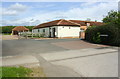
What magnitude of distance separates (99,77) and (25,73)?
2.86 metres

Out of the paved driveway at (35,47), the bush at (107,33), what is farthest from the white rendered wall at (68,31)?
the paved driveway at (35,47)

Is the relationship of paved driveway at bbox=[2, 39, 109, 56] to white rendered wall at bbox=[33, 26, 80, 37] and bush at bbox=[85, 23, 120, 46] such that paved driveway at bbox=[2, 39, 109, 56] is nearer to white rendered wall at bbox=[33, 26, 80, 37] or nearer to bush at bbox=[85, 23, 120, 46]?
bush at bbox=[85, 23, 120, 46]

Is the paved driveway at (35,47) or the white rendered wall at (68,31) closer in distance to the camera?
the paved driveway at (35,47)

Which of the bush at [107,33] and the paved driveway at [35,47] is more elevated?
the bush at [107,33]

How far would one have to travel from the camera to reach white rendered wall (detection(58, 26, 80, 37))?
24627mm

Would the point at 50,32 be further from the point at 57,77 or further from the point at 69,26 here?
the point at 57,77

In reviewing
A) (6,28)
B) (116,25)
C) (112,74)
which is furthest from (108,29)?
(6,28)

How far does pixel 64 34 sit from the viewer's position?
82.5ft

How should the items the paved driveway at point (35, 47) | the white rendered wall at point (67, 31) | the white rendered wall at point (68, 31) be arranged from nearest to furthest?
the paved driveway at point (35, 47) → the white rendered wall at point (67, 31) → the white rendered wall at point (68, 31)

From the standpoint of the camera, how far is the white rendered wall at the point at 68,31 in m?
24.6

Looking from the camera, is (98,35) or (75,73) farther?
(98,35)

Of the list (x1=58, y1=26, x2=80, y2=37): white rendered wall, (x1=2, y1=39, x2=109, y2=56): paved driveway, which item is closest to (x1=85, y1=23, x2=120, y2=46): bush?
(x1=2, y1=39, x2=109, y2=56): paved driveway

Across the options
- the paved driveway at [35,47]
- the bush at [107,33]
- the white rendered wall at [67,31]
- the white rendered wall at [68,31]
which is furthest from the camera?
the white rendered wall at [68,31]

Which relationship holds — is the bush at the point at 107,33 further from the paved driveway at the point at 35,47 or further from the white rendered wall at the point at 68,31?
the white rendered wall at the point at 68,31
